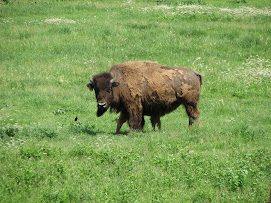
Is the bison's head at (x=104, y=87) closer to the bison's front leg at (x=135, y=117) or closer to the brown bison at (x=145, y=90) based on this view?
the brown bison at (x=145, y=90)

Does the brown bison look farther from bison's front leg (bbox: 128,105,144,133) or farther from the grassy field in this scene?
the grassy field

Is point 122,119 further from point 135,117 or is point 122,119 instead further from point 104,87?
point 104,87

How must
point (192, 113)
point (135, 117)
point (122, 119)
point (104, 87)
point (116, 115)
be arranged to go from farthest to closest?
point (116, 115) < point (192, 113) < point (122, 119) < point (135, 117) < point (104, 87)

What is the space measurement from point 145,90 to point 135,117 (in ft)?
2.97

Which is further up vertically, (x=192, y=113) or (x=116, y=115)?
(x=192, y=113)

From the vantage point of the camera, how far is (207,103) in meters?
15.6

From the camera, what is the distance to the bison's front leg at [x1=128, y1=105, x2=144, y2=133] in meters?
12.3

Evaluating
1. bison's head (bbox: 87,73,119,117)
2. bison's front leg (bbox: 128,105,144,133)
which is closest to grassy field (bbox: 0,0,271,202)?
bison's front leg (bbox: 128,105,144,133)

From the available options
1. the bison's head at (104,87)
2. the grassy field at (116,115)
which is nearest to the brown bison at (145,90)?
the bison's head at (104,87)

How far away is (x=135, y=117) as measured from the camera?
40.5 ft

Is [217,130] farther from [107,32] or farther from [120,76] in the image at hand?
[107,32]

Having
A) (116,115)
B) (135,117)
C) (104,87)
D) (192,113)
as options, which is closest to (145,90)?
(135,117)

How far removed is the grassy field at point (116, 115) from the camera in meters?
8.02

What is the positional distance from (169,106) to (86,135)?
2.95 m
